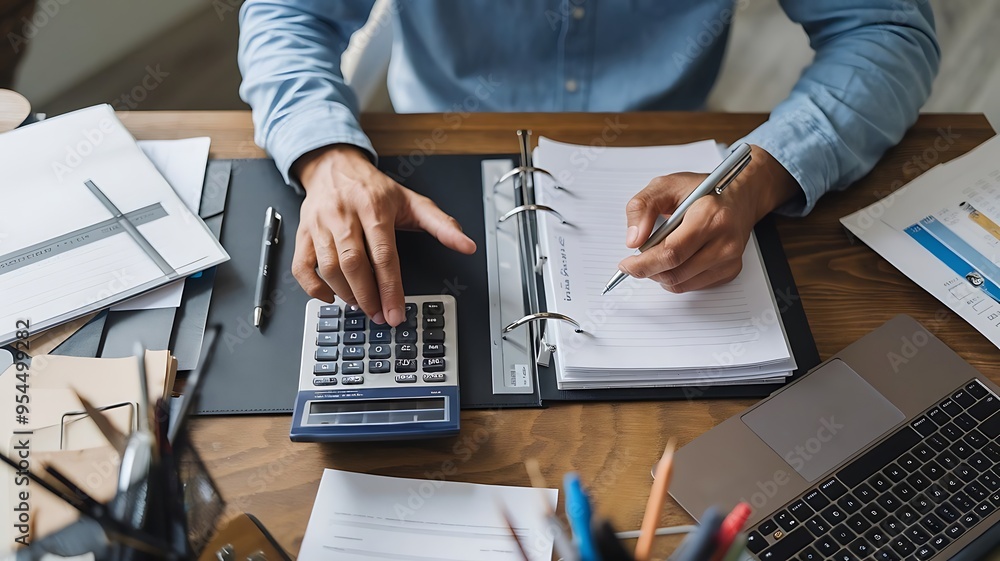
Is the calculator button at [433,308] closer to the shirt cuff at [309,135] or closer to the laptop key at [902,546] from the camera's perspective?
the shirt cuff at [309,135]

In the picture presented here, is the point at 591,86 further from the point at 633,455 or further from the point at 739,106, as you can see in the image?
the point at 739,106

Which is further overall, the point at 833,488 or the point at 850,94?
the point at 850,94

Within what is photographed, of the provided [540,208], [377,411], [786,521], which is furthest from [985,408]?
[377,411]

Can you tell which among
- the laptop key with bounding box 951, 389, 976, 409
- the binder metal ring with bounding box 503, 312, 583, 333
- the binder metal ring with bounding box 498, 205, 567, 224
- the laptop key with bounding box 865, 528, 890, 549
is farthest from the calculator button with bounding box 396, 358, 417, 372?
the laptop key with bounding box 951, 389, 976, 409

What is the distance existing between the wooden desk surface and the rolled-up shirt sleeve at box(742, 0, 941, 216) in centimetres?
4

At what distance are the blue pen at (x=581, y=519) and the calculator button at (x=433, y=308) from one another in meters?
0.36

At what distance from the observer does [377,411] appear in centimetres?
67

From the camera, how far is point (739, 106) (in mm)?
1775

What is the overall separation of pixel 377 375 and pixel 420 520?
141mm

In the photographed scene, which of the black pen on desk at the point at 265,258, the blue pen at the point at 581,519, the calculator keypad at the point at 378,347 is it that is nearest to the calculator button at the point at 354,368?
the calculator keypad at the point at 378,347

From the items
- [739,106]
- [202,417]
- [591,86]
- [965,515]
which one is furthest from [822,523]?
[739,106]

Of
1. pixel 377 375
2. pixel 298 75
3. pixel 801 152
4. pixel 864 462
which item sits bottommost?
pixel 864 462

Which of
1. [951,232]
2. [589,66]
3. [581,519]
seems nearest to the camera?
[581,519]

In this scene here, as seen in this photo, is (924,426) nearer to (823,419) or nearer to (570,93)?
(823,419)
